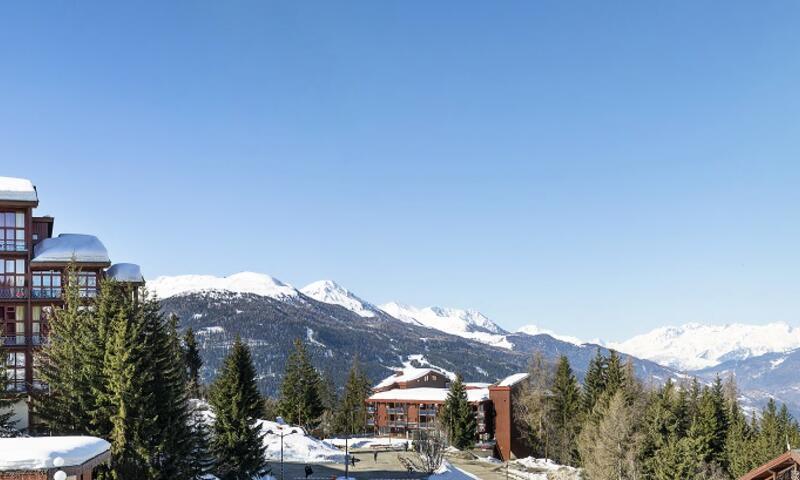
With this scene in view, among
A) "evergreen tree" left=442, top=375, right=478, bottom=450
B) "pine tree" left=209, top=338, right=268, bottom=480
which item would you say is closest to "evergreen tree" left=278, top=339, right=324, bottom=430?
"evergreen tree" left=442, top=375, right=478, bottom=450

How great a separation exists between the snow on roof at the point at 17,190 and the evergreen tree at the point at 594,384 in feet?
223

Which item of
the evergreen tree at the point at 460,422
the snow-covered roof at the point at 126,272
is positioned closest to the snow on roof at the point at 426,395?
the evergreen tree at the point at 460,422

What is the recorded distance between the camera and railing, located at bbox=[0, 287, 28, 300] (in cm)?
4762

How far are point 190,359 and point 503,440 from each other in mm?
44338

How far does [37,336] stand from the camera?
48.3 metres

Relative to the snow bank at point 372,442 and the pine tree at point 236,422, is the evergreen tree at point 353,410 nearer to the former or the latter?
the snow bank at point 372,442

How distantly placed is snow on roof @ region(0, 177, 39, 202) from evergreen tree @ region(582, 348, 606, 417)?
6796 centimetres

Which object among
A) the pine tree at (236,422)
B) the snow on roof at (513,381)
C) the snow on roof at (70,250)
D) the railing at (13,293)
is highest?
the snow on roof at (70,250)

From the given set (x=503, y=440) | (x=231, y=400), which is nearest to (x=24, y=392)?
(x=231, y=400)

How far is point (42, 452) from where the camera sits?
71.7 feet

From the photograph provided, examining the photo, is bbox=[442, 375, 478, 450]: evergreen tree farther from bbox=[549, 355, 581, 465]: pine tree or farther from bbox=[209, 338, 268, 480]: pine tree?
bbox=[209, 338, 268, 480]: pine tree

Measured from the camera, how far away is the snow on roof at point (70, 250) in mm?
48469

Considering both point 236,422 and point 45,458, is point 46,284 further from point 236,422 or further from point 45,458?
point 45,458

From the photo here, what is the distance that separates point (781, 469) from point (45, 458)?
29187 millimetres
